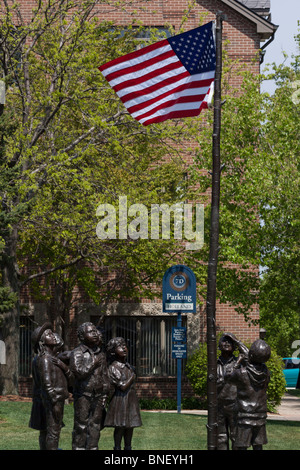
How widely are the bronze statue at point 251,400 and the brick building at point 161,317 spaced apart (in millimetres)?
A: 16327

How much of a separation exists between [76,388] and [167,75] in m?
4.44

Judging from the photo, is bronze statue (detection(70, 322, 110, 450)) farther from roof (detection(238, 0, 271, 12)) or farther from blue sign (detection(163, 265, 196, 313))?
roof (detection(238, 0, 271, 12))

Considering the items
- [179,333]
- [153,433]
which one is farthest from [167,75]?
[179,333]

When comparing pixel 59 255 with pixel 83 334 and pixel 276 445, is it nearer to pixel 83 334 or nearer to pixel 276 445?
pixel 276 445

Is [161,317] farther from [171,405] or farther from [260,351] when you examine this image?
[260,351]

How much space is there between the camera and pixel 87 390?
10.6 metres

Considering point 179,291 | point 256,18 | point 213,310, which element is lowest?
point 179,291

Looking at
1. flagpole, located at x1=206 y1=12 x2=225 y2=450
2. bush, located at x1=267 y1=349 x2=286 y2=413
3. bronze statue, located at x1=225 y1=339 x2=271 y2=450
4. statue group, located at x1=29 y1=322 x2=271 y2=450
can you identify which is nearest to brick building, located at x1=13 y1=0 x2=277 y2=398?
bush, located at x1=267 y1=349 x2=286 y2=413

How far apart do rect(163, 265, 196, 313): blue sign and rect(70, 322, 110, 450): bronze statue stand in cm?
1033

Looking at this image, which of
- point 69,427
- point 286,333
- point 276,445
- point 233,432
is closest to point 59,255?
point 69,427

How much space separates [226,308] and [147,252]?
4.68 metres

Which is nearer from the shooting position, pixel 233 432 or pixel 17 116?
pixel 233 432

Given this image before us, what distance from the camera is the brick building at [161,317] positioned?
26.6m

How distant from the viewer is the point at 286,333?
47.8 meters
